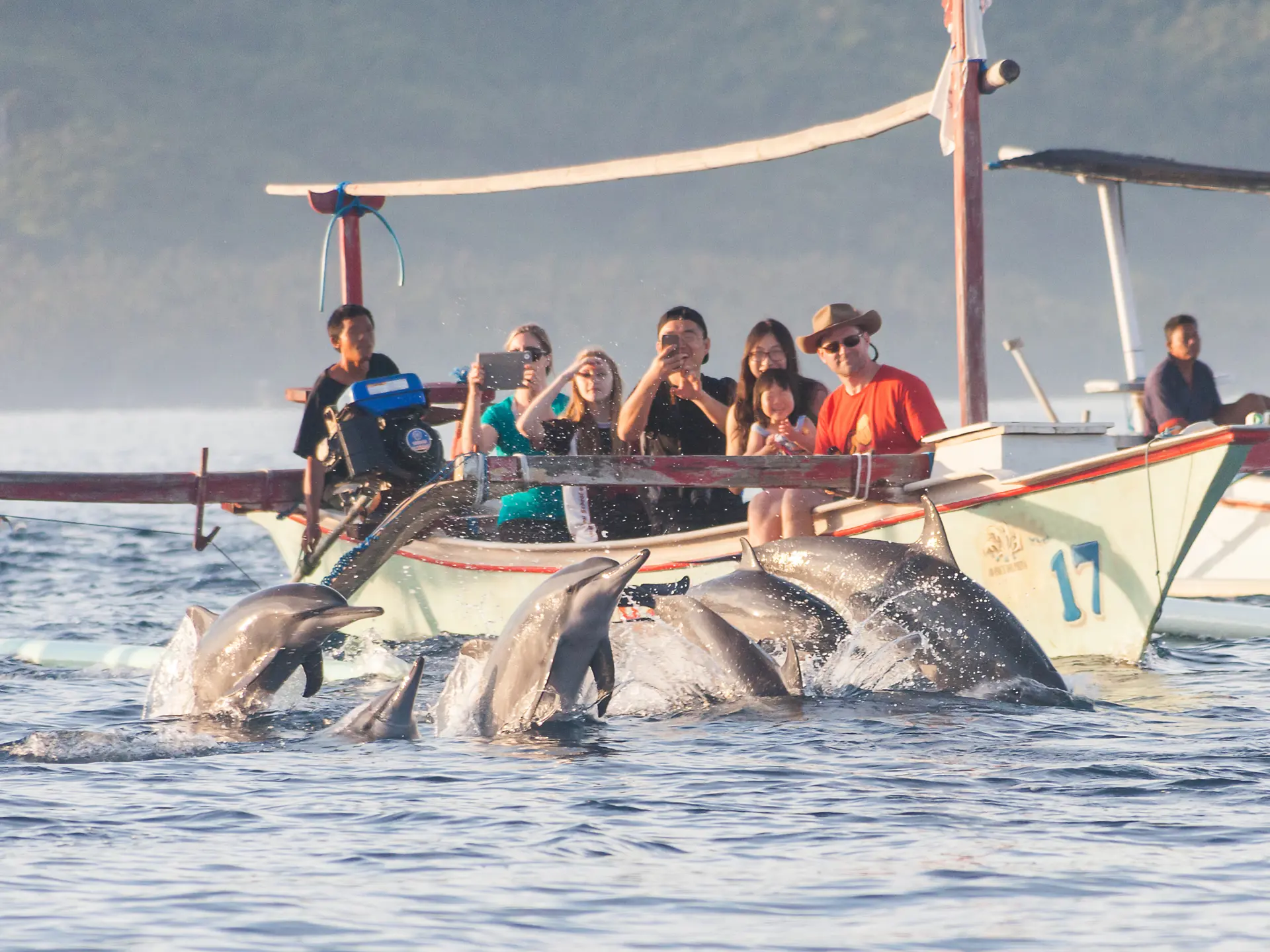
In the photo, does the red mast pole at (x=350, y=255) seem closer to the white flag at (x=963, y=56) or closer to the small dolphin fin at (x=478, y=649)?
the white flag at (x=963, y=56)

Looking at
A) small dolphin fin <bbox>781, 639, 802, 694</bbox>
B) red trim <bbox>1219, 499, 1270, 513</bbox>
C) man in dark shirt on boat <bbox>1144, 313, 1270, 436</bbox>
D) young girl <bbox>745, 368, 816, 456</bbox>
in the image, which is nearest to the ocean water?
small dolphin fin <bbox>781, 639, 802, 694</bbox>

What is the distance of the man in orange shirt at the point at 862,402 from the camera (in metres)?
8.80

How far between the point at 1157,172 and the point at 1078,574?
7.90 meters

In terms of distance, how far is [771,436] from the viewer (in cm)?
902

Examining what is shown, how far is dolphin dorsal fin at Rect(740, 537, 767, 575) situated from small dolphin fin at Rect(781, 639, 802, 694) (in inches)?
27.7

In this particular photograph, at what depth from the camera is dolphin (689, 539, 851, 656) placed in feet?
24.7

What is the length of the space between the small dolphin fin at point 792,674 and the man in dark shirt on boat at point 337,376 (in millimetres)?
4183

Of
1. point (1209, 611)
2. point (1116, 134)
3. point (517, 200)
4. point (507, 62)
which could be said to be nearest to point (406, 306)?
point (517, 200)

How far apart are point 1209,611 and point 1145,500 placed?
→ 3.37m

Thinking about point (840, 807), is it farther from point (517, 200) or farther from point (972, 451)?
point (517, 200)

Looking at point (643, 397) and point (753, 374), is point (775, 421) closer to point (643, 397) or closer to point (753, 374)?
point (753, 374)

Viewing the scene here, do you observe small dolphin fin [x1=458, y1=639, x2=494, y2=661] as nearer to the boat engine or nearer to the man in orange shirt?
the man in orange shirt

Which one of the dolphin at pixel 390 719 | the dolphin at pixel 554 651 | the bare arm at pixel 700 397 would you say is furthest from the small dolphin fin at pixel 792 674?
the bare arm at pixel 700 397

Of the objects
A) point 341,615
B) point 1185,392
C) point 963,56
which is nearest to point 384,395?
point 341,615
